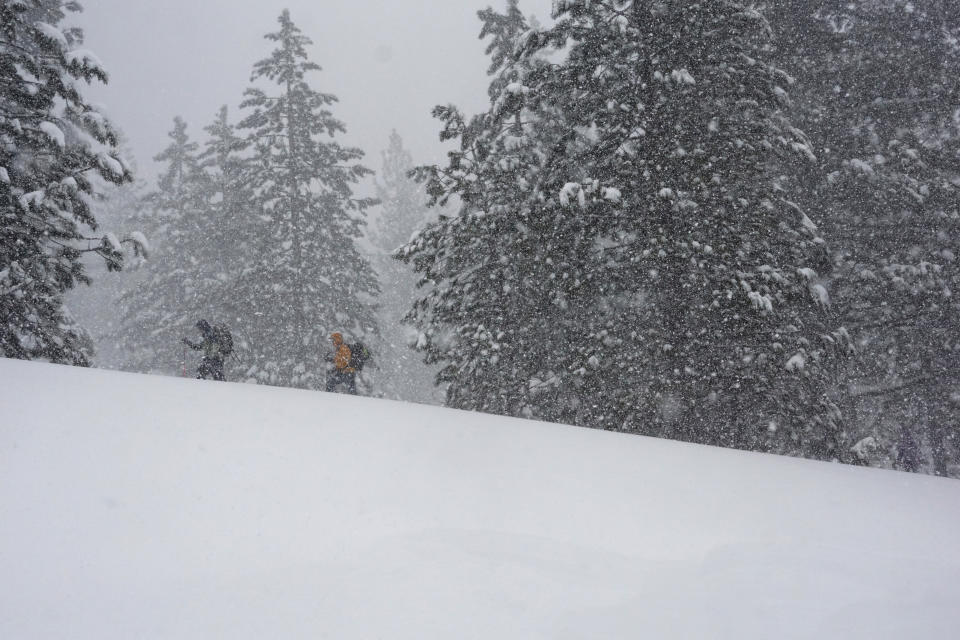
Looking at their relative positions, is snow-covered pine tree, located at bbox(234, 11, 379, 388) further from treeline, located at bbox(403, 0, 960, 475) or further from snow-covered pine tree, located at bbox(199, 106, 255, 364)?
treeline, located at bbox(403, 0, 960, 475)

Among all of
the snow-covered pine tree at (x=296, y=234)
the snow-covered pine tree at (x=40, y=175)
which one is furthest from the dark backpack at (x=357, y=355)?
the snow-covered pine tree at (x=296, y=234)

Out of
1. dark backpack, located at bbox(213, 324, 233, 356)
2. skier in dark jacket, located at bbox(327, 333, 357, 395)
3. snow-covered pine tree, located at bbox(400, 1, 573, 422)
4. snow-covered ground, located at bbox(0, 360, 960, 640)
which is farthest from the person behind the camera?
dark backpack, located at bbox(213, 324, 233, 356)

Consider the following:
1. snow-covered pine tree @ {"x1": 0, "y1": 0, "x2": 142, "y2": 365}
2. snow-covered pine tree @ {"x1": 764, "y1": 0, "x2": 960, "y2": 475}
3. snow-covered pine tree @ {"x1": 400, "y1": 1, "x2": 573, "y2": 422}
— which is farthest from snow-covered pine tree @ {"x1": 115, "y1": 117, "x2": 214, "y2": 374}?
snow-covered pine tree @ {"x1": 764, "y1": 0, "x2": 960, "y2": 475}

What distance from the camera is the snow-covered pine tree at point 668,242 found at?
8.10 metres

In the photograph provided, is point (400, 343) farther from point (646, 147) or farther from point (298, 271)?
point (646, 147)

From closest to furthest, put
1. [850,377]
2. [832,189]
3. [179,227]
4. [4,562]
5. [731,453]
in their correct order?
[4,562] < [731,453] < [832,189] < [850,377] < [179,227]

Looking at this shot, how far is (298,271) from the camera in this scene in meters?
16.3

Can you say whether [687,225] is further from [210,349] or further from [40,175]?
[40,175]

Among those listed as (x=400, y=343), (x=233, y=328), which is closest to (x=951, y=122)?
(x=233, y=328)

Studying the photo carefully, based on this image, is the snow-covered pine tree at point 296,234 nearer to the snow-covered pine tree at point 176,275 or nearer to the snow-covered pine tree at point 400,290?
the snow-covered pine tree at point 176,275

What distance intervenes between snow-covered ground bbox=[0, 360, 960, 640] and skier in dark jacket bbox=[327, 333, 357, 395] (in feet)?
15.3

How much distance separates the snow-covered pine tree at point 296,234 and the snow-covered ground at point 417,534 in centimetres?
1096

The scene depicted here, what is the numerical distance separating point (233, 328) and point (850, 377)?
684 inches

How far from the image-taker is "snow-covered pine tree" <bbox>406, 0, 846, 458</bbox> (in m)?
8.10
